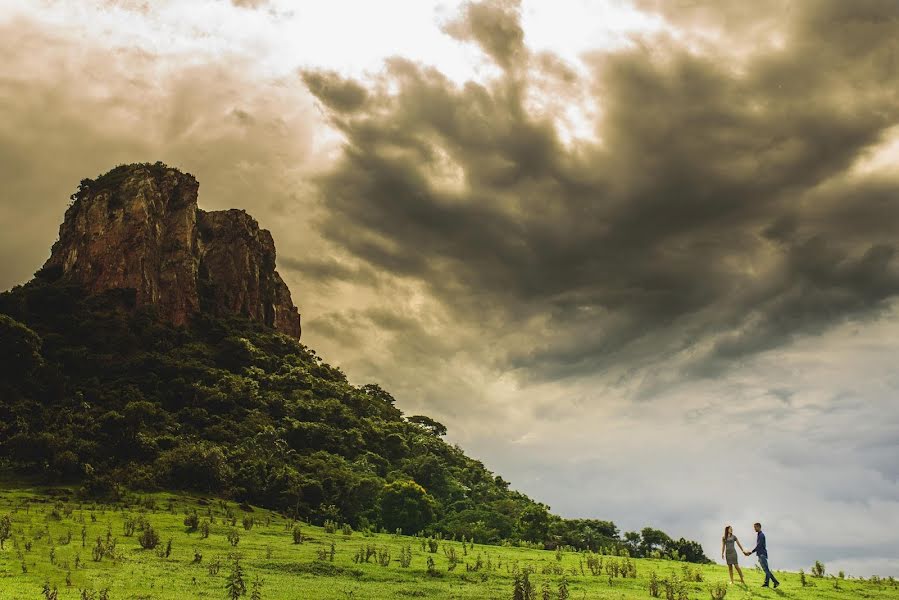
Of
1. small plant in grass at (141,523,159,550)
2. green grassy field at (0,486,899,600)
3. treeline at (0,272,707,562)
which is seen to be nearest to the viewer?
green grassy field at (0,486,899,600)

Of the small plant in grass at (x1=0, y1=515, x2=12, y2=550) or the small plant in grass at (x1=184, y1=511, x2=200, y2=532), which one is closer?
the small plant in grass at (x1=0, y1=515, x2=12, y2=550)

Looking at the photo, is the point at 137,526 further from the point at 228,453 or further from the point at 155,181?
the point at 155,181

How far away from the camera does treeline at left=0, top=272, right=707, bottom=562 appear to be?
68250mm

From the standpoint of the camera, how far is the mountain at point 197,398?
69.4m

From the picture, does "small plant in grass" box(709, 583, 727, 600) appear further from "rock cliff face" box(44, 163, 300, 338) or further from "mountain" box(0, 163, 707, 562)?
"rock cliff face" box(44, 163, 300, 338)

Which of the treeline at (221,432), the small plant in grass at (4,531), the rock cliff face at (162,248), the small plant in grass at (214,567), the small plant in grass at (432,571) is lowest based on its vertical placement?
the small plant in grass at (214,567)

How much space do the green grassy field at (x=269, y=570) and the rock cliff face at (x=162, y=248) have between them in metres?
72.0

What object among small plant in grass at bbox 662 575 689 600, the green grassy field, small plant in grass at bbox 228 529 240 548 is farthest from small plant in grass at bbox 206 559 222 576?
small plant in grass at bbox 662 575 689 600

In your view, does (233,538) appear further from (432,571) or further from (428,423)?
(428,423)

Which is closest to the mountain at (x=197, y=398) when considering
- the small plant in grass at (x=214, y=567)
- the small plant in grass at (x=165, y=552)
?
the small plant in grass at (x=165, y=552)

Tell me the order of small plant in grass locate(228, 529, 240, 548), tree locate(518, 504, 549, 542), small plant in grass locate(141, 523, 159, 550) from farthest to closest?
tree locate(518, 504, 549, 542), small plant in grass locate(228, 529, 240, 548), small plant in grass locate(141, 523, 159, 550)

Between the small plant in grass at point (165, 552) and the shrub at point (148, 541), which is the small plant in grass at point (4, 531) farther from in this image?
the small plant in grass at point (165, 552)

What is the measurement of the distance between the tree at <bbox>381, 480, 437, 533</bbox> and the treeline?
13 centimetres

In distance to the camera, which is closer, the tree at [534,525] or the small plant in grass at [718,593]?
the small plant in grass at [718,593]
